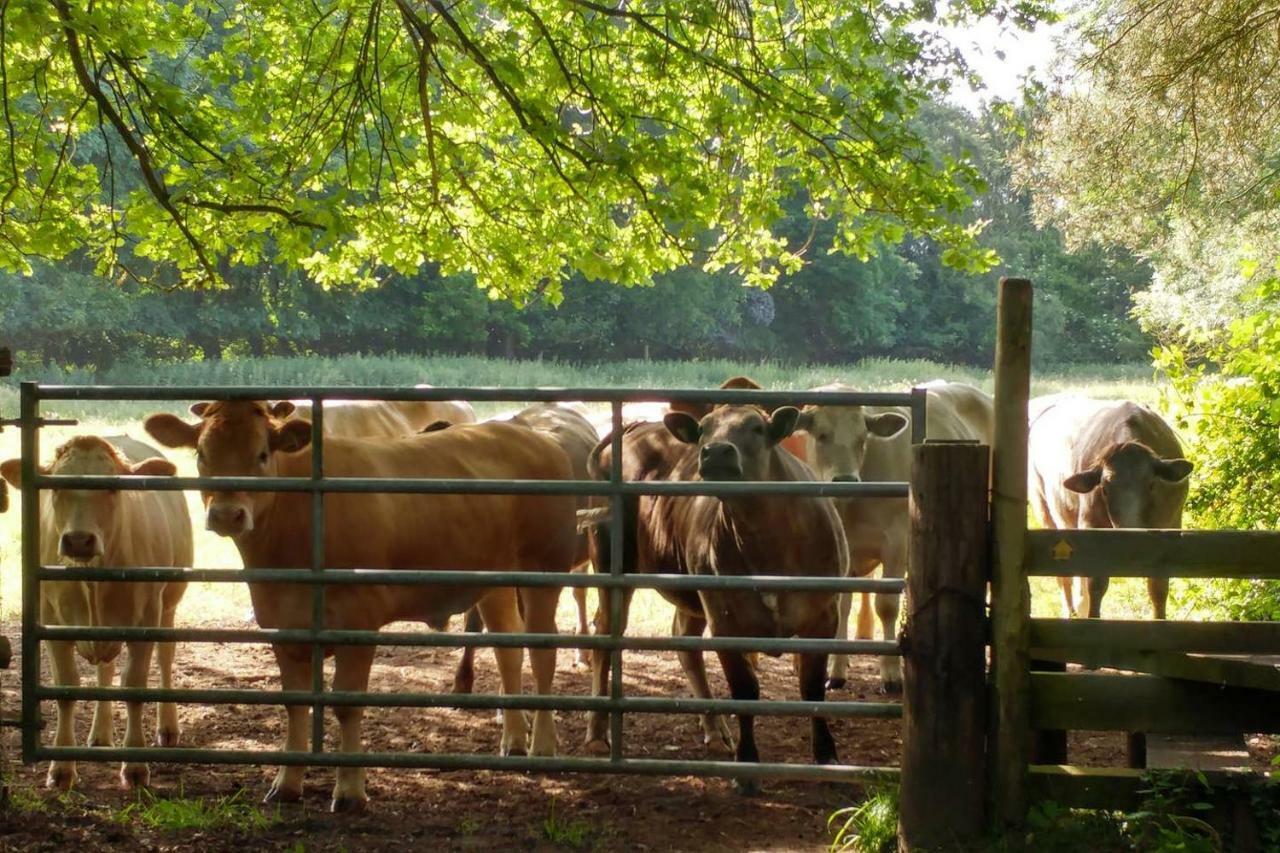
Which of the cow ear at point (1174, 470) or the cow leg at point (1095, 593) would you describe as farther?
the cow leg at point (1095, 593)

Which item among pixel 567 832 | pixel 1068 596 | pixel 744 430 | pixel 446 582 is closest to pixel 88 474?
pixel 446 582

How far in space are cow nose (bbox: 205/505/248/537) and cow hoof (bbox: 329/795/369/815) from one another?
1224 millimetres

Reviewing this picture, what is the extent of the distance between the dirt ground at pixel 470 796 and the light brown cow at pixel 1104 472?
2.43m

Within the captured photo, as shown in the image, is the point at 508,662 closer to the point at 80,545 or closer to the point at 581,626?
the point at 80,545

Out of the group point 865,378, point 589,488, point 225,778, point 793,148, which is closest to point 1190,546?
point 589,488

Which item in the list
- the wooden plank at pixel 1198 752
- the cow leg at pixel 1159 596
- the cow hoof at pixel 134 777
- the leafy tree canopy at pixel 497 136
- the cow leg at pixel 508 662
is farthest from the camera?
the cow leg at pixel 1159 596

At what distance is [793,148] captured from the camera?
985cm

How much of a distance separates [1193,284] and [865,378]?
20.4 m

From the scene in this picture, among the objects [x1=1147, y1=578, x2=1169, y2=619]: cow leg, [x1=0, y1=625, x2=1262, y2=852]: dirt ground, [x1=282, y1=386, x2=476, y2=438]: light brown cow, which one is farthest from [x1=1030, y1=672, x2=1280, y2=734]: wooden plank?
[x1=282, y1=386, x2=476, y2=438]: light brown cow

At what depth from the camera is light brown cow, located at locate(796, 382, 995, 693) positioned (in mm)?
8798

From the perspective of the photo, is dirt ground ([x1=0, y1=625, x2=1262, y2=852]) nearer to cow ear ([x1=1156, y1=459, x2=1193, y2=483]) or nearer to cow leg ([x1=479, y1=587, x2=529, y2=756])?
cow leg ([x1=479, y1=587, x2=529, y2=756])

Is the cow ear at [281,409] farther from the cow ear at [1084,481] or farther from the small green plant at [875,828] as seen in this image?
the cow ear at [1084,481]

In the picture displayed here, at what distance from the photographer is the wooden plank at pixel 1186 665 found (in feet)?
14.5

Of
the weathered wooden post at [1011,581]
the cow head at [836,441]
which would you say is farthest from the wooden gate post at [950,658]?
the cow head at [836,441]
